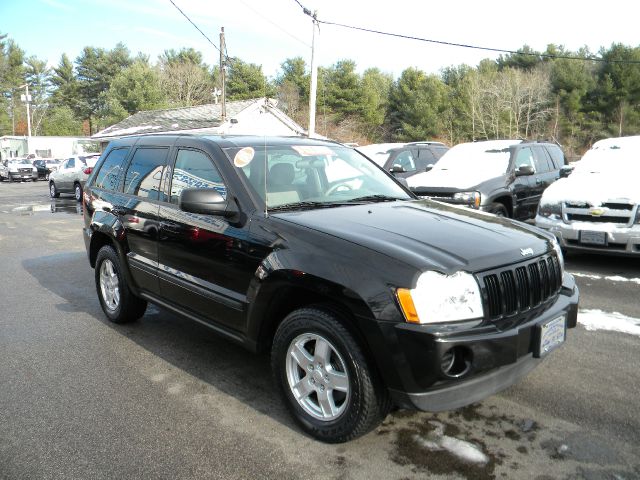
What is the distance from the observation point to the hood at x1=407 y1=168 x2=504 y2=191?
8.56 m

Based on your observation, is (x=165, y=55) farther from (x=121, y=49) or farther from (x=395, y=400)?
(x=395, y=400)

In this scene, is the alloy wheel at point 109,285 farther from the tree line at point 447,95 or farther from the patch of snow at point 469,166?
the tree line at point 447,95

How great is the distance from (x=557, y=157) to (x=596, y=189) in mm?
4044

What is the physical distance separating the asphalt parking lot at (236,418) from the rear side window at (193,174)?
4.54 feet

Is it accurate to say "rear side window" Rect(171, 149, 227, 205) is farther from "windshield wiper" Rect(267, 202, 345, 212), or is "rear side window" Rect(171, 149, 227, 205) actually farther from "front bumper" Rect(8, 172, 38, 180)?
"front bumper" Rect(8, 172, 38, 180)

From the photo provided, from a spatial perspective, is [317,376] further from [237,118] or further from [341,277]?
[237,118]

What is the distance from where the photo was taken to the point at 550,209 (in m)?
7.24

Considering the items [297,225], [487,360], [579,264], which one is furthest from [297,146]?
[579,264]

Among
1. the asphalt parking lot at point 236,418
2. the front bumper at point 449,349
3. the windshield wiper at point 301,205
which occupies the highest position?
the windshield wiper at point 301,205

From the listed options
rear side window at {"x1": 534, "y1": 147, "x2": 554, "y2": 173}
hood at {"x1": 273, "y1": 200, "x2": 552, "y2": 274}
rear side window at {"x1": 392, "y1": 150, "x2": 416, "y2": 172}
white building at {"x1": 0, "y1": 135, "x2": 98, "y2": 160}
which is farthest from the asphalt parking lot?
white building at {"x1": 0, "y1": 135, "x2": 98, "y2": 160}

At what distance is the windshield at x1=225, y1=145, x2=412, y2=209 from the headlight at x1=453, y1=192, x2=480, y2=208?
3907 mm

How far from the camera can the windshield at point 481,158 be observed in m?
9.23

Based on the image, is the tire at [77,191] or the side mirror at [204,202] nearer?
the side mirror at [204,202]

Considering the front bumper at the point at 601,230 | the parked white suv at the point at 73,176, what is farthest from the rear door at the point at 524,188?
the parked white suv at the point at 73,176
